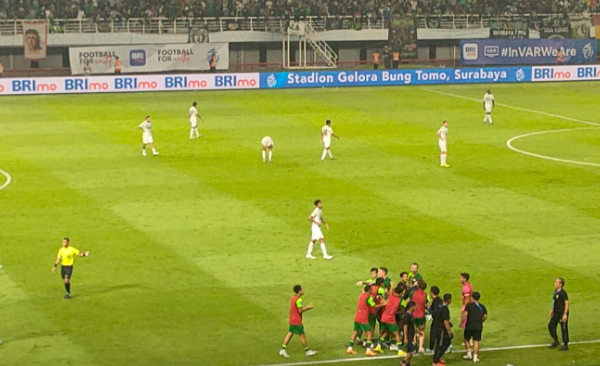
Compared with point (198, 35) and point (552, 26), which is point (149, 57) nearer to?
point (198, 35)

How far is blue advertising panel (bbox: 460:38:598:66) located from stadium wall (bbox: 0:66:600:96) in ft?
26.8

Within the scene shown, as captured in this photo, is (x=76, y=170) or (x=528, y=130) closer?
(x=76, y=170)

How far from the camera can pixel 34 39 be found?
84.3m

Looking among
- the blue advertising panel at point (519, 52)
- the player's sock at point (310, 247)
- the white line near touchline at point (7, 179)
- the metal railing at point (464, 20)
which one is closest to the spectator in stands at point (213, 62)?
the metal railing at point (464, 20)

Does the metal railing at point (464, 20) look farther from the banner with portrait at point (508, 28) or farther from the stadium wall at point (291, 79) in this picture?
the stadium wall at point (291, 79)

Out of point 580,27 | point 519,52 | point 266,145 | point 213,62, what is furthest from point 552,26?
point 266,145

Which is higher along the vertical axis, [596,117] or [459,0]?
[459,0]

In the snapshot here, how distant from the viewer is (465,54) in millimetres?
91375

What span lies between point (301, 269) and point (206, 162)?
701 inches

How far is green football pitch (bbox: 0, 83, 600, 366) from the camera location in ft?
80.3

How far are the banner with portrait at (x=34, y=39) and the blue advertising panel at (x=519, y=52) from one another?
32856 millimetres

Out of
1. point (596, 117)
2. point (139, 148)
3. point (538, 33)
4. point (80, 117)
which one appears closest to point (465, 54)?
point (538, 33)

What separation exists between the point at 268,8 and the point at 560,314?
239 feet

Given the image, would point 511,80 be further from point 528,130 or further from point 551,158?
point 551,158
